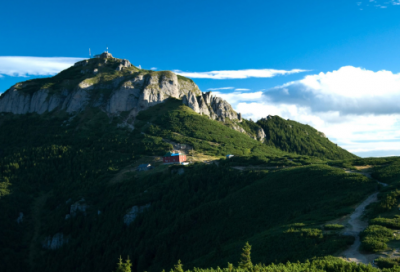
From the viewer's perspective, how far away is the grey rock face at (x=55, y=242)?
7031 centimetres

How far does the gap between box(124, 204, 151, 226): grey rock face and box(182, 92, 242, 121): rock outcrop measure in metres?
78.5

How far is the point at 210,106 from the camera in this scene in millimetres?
155250

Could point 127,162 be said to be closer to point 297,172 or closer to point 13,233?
point 13,233

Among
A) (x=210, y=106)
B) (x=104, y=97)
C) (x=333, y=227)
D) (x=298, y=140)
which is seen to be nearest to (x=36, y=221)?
(x=104, y=97)

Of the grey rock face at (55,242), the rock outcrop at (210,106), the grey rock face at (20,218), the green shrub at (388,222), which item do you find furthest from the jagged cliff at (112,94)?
the green shrub at (388,222)

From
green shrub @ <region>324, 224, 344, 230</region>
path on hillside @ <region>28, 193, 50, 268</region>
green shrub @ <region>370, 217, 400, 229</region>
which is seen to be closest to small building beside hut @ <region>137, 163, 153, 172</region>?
path on hillside @ <region>28, 193, 50, 268</region>

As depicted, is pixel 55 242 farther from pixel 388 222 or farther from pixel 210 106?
pixel 210 106

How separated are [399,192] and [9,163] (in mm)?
108458

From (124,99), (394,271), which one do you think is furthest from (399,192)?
(124,99)

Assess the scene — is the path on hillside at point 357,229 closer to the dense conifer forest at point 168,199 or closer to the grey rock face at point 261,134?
the dense conifer forest at point 168,199

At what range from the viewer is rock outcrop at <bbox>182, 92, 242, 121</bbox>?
142250mm

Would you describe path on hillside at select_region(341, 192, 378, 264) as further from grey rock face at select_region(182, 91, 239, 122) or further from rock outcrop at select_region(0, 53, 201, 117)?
rock outcrop at select_region(0, 53, 201, 117)

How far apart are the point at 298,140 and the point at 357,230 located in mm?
148467

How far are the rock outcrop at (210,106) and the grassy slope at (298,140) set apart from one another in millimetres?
23630
